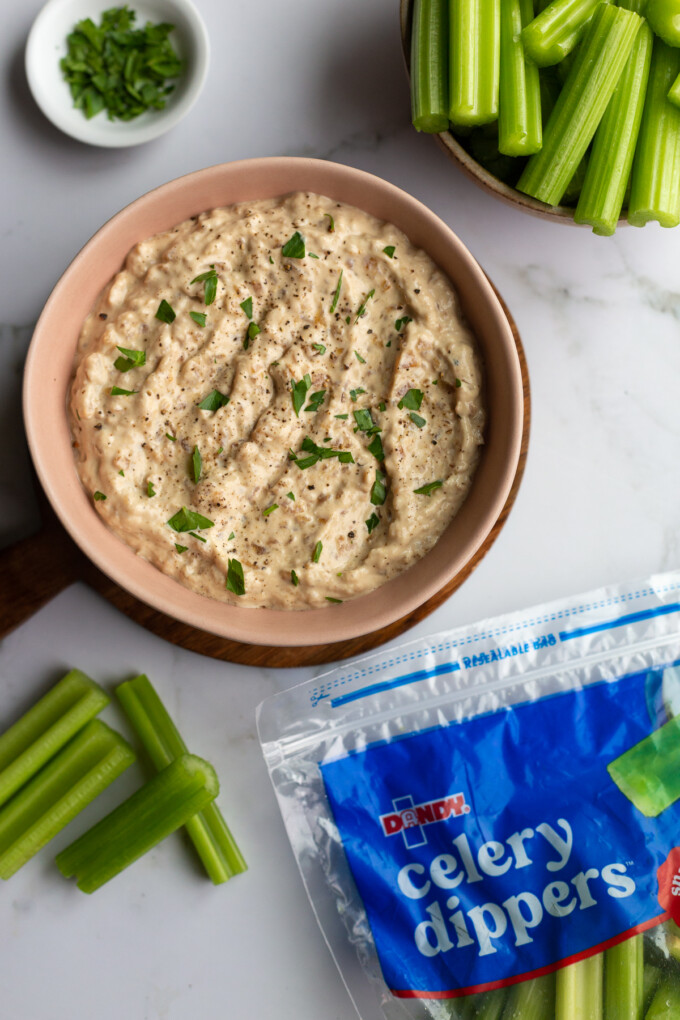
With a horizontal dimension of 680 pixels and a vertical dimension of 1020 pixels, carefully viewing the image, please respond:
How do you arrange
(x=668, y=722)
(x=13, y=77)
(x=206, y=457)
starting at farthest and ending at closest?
(x=13, y=77)
(x=668, y=722)
(x=206, y=457)

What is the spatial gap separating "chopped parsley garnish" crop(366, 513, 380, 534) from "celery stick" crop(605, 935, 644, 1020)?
46.1 inches

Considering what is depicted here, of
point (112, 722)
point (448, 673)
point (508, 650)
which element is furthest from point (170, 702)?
point (508, 650)

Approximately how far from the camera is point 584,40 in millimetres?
1962

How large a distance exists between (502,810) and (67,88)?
216 centimetres

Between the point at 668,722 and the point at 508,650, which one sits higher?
the point at 508,650

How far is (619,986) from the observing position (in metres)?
2.06

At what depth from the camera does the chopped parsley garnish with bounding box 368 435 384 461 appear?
1876mm

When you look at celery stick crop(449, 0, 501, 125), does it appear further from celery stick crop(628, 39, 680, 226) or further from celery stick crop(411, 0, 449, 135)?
celery stick crop(628, 39, 680, 226)

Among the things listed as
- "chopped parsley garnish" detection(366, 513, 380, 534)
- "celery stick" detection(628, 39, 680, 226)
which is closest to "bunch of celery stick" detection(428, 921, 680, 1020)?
"chopped parsley garnish" detection(366, 513, 380, 534)

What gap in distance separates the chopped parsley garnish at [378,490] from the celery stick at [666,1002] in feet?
4.40

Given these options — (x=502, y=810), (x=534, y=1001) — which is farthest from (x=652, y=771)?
(x=534, y=1001)

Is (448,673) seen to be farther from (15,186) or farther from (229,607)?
(15,186)

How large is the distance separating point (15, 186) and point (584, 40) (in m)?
1.47

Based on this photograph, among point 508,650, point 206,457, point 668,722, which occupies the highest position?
point 206,457
